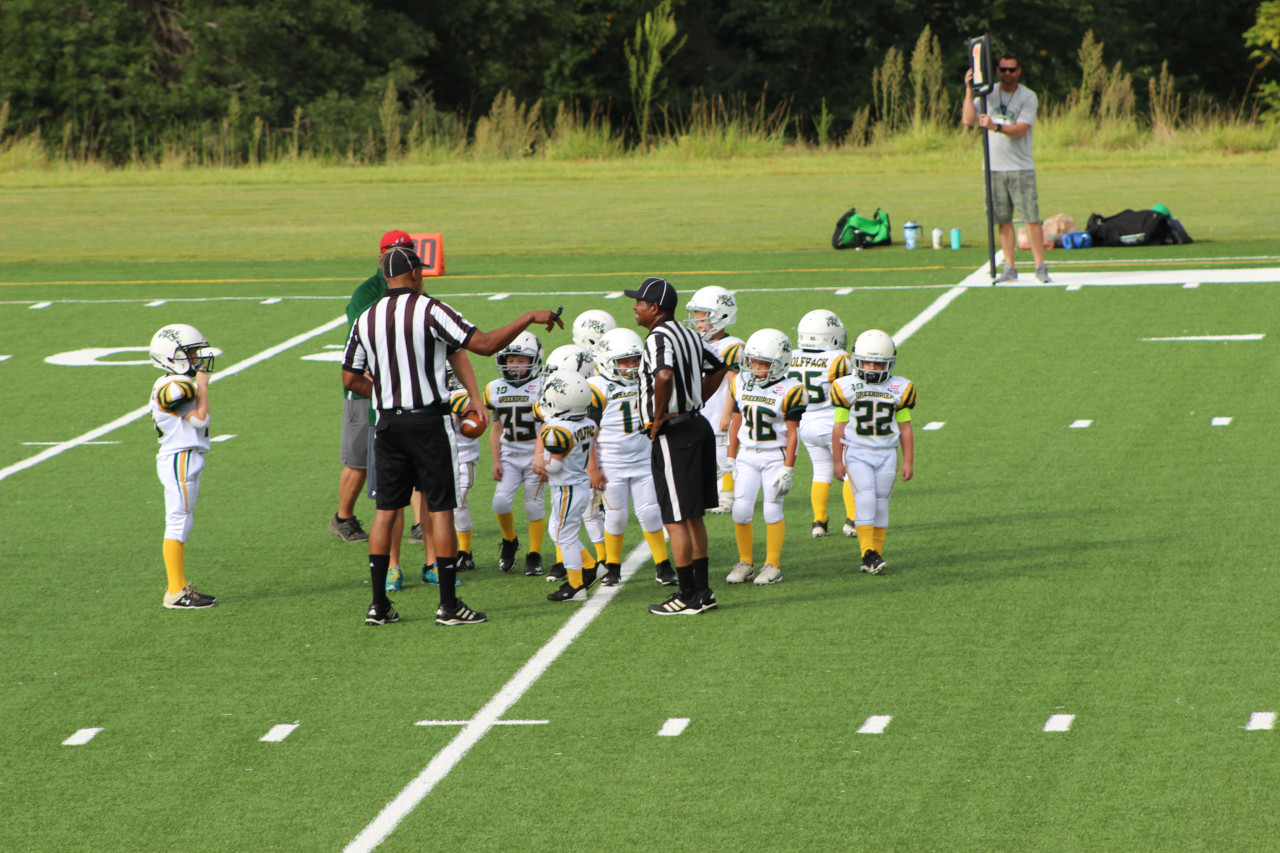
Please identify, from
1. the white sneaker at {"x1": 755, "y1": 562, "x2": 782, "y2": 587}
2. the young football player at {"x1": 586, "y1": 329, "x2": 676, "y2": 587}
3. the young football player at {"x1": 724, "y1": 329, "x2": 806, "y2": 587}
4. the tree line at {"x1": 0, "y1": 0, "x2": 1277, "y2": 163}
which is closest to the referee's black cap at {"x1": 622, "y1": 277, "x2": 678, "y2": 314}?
the young football player at {"x1": 586, "y1": 329, "x2": 676, "y2": 587}

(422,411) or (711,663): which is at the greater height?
(422,411)

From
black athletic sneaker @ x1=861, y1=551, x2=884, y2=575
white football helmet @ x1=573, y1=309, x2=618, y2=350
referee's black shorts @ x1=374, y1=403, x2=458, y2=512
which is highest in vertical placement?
white football helmet @ x1=573, y1=309, x2=618, y2=350

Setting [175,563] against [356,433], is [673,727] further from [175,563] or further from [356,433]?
[356,433]

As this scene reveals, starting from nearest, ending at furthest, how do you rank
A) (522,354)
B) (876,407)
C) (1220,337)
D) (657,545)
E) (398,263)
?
(398,263)
(657,545)
(876,407)
(522,354)
(1220,337)

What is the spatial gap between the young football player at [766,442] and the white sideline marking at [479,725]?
766 millimetres

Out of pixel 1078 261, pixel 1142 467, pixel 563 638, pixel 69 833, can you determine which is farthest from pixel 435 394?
pixel 1078 261

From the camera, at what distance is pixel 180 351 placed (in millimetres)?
8742

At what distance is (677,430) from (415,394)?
51.9 inches

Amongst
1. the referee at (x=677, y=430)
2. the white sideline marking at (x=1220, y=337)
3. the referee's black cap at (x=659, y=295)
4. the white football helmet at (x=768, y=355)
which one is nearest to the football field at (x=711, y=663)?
the referee at (x=677, y=430)

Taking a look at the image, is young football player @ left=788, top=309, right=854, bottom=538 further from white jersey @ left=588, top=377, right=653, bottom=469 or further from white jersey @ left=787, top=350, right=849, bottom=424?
white jersey @ left=588, top=377, right=653, bottom=469

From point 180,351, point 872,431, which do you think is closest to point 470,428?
point 180,351

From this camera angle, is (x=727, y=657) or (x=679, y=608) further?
(x=679, y=608)

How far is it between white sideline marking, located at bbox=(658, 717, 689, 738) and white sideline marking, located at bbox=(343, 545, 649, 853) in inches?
28.6

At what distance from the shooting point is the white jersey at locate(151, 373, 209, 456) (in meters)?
8.70
